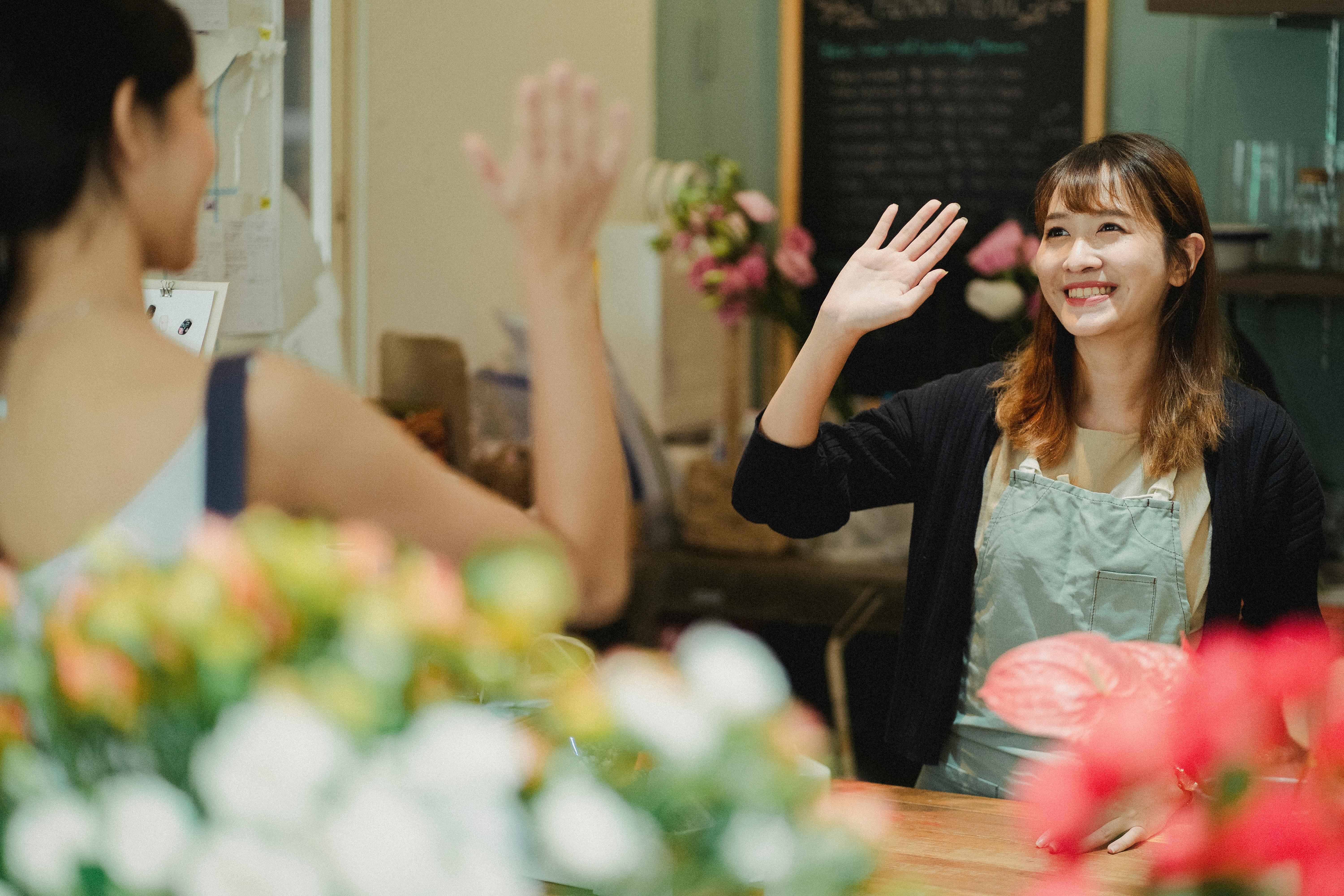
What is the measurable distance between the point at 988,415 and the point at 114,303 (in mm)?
1143

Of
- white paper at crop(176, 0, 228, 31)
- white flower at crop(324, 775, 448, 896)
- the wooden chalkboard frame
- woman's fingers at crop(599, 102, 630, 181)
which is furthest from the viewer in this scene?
the wooden chalkboard frame

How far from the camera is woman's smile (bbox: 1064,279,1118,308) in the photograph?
1.51 metres

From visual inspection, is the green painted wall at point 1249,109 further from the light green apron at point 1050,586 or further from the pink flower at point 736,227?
the light green apron at point 1050,586

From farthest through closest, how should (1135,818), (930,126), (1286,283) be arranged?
(930,126), (1286,283), (1135,818)

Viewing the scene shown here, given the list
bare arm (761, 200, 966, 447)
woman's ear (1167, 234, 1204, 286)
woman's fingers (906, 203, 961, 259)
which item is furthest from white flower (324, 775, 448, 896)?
woman's ear (1167, 234, 1204, 286)

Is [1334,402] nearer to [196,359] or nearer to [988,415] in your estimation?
[988,415]

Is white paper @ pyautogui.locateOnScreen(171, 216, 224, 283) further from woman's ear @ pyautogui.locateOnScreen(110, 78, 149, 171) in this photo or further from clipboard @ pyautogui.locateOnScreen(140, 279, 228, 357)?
woman's ear @ pyautogui.locateOnScreen(110, 78, 149, 171)

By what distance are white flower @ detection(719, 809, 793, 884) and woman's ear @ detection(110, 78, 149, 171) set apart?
1.62 ft

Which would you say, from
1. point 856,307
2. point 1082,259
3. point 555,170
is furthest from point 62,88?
point 1082,259

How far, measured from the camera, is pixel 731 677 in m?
0.55

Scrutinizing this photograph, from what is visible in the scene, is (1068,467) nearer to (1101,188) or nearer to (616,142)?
(1101,188)

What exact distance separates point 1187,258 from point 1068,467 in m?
0.30

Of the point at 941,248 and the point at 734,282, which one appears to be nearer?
the point at 941,248

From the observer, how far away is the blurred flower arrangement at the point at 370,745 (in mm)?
506
